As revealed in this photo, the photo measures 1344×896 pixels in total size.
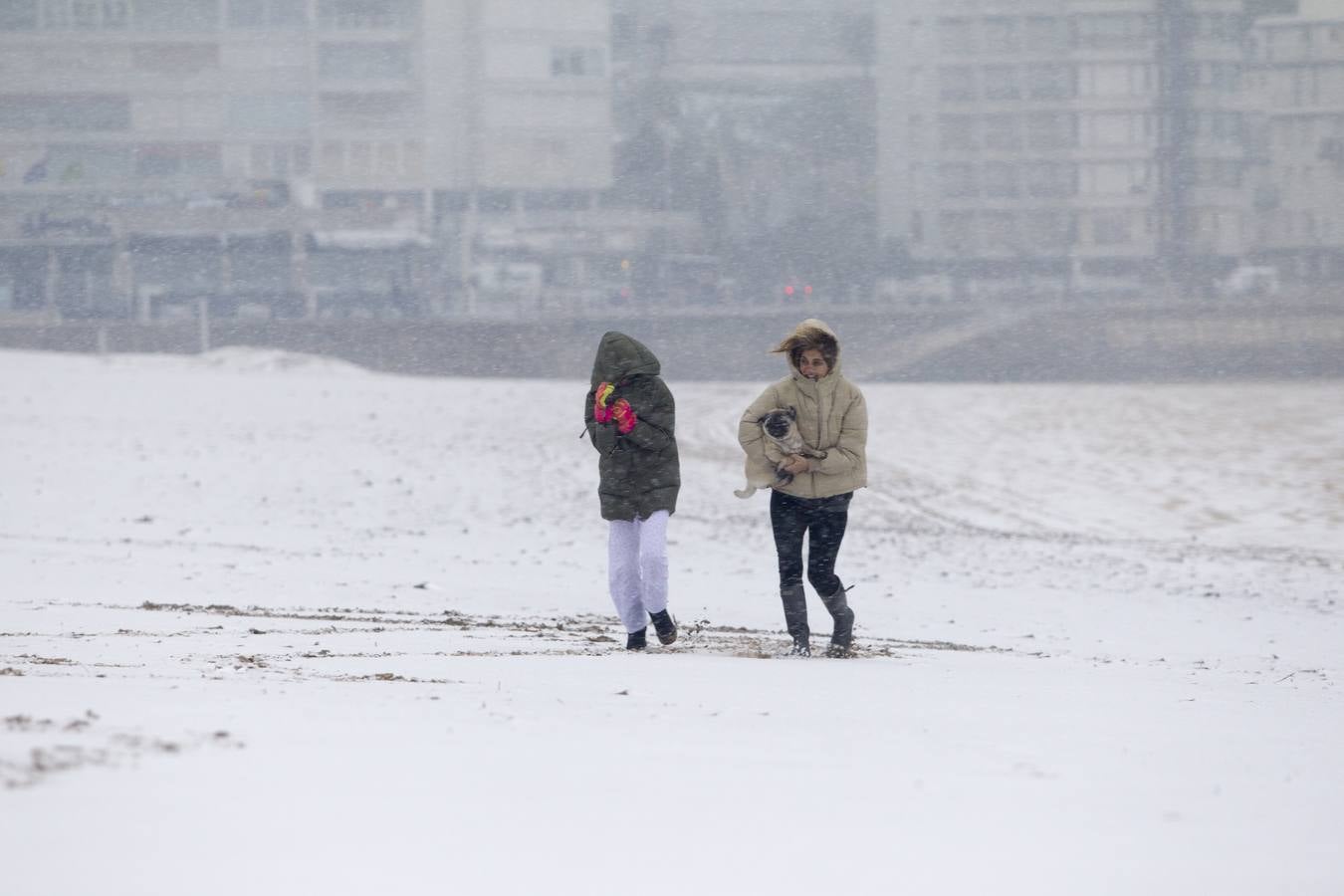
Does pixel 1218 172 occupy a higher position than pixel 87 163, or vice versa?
pixel 87 163

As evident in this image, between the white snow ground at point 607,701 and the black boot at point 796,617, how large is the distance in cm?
14

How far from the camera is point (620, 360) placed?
621 cm

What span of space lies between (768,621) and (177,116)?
75.8 m

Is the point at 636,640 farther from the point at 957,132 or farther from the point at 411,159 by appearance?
the point at 957,132

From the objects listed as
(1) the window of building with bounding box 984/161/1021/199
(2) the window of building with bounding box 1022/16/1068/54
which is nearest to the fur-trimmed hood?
(1) the window of building with bounding box 984/161/1021/199

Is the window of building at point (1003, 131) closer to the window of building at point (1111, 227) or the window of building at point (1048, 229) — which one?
the window of building at point (1048, 229)

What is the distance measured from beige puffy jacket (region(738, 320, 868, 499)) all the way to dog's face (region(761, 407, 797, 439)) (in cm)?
4

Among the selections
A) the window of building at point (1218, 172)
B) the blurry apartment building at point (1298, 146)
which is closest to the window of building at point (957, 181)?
the window of building at point (1218, 172)

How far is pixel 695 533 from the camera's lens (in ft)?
45.8

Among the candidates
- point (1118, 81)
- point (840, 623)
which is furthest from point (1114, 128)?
point (840, 623)

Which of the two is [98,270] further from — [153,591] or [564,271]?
[153,591]

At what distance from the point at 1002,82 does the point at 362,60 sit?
3530 centimetres

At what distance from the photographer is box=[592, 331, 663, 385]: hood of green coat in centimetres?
621

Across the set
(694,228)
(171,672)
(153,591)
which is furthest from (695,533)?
(694,228)
